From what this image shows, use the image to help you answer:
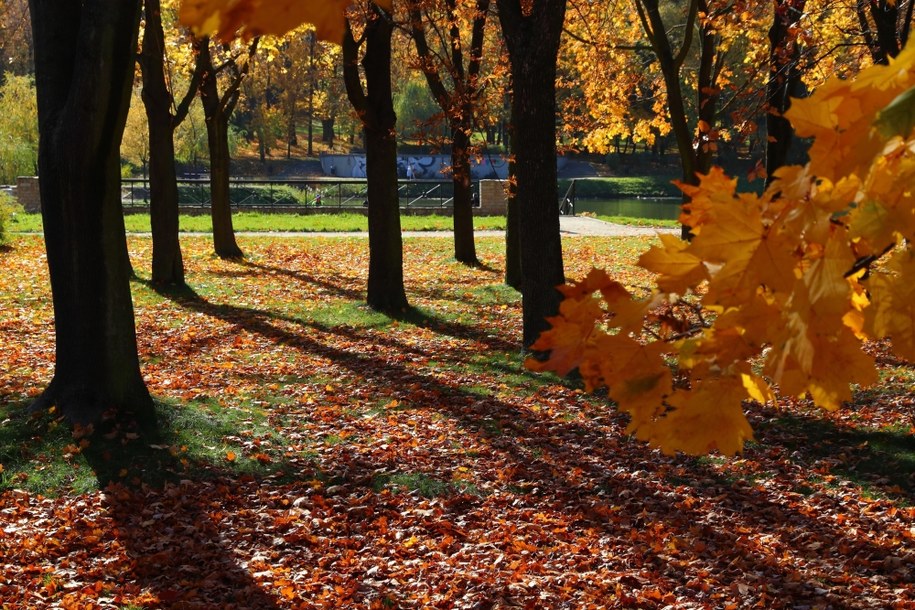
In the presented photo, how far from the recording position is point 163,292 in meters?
14.7

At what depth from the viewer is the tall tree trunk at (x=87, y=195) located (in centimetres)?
668

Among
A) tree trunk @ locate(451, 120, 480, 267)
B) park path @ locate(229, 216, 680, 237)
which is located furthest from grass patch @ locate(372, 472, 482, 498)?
park path @ locate(229, 216, 680, 237)

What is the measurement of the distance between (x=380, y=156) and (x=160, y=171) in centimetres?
468

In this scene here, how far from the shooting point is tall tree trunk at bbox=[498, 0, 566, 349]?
29.6 feet

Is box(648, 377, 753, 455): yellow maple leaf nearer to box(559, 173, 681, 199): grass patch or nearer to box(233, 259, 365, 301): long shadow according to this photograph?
box(233, 259, 365, 301): long shadow

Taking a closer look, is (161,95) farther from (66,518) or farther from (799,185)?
(799,185)

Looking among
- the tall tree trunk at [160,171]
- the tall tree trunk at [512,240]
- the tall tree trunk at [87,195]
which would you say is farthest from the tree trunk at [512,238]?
the tall tree trunk at [87,195]

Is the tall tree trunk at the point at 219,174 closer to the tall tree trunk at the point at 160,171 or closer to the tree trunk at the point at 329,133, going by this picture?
the tall tree trunk at the point at 160,171

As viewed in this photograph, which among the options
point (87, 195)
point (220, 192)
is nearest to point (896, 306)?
point (87, 195)

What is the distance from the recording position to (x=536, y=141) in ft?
30.5

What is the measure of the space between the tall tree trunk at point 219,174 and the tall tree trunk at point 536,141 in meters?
11.0

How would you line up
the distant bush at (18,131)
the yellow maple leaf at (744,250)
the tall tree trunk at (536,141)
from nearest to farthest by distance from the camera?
the yellow maple leaf at (744,250), the tall tree trunk at (536,141), the distant bush at (18,131)

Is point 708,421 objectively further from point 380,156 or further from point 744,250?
point 380,156

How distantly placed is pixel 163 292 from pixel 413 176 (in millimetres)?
44274
